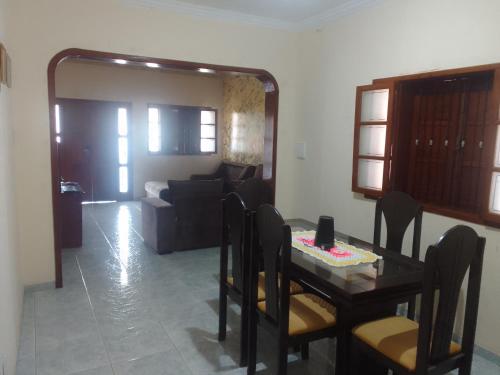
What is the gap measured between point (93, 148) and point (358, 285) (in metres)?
6.54

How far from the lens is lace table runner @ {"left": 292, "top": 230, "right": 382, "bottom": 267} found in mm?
2133

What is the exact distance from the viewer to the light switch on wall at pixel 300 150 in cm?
426

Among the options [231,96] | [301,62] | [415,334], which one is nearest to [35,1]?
[301,62]

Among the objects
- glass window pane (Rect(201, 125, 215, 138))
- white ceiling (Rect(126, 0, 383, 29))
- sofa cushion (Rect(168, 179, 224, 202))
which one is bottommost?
sofa cushion (Rect(168, 179, 224, 202))

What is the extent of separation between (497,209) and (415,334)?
40.7 inches

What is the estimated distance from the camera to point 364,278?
6.27ft

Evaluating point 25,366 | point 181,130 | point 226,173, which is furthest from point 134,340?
point 181,130

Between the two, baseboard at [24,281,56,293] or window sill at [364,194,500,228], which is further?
baseboard at [24,281,56,293]

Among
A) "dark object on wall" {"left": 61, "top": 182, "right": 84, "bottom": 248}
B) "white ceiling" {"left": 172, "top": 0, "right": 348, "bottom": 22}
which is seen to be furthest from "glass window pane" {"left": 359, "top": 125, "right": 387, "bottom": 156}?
"dark object on wall" {"left": 61, "top": 182, "right": 84, "bottom": 248}

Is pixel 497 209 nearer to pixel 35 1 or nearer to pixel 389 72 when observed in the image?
pixel 389 72

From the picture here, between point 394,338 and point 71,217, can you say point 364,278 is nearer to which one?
point 394,338

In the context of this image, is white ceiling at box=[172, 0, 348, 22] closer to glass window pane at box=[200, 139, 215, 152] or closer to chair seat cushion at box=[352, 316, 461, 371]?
chair seat cushion at box=[352, 316, 461, 371]

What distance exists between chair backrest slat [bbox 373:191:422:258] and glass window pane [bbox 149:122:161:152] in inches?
232

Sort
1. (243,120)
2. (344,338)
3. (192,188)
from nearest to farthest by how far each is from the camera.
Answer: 1. (344,338)
2. (192,188)
3. (243,120)
